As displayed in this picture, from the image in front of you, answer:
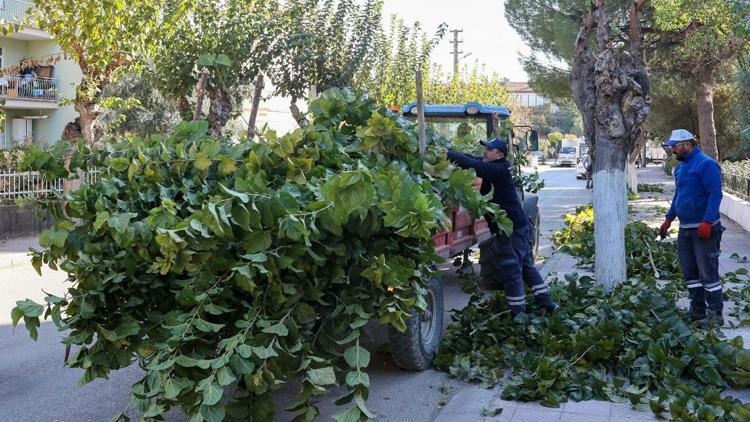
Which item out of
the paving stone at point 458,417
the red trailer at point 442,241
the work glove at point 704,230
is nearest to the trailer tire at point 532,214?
the red trailer at point 442,241

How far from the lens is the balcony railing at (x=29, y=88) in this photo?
3039 centimetres

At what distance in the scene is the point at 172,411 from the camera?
18.7ft

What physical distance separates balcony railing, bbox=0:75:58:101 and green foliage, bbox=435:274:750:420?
2744 cm

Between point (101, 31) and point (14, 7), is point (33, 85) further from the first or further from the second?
point (101, 31)

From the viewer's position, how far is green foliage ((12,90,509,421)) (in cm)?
432

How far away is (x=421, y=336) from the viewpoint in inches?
253

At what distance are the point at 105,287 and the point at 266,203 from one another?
1.19m

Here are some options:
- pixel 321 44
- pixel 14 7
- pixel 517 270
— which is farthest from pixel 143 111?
pixel 517 270

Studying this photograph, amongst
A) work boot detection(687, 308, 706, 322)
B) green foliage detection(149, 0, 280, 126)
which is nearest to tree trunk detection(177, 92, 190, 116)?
green foliage detection(149, 0, 280, 126)

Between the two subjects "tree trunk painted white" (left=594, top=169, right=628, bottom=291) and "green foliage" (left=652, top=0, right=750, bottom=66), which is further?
"green foliage" (left=652, top=0, right=750, bottom=66)

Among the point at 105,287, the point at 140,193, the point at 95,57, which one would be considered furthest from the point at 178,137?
the point at 95,57

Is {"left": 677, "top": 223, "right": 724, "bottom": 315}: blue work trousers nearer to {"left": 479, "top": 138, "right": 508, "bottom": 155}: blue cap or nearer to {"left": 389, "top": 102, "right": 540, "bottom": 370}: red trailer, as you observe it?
{"left": 479, "top": 138, "right": 508, "bottom": 155}: blue cap

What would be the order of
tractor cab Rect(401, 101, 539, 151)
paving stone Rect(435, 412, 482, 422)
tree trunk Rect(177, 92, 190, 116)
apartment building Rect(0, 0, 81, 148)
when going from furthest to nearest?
apartment building Rect(0, 0, 81, 148) < tree trunk Rect(177, 92, 190, 116) < tractor cab Rect(401, 101, 539, 151) < paving stone Rect(435, 412, 482, 422)

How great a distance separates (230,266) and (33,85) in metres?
30.3
